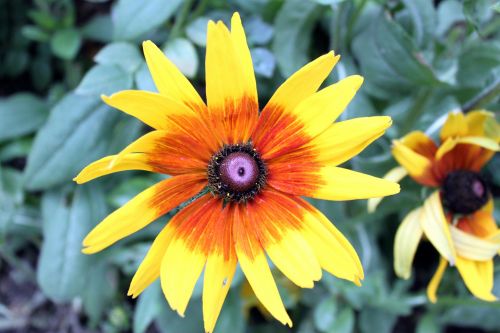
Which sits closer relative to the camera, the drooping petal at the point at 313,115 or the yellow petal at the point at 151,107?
the yellow petal at the point at 151,107

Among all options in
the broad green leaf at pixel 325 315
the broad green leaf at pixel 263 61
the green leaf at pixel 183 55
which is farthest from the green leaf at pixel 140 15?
the broad green leaf at pixel 325 315

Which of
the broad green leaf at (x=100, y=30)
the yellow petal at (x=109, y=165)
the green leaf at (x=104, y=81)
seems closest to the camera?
the yellow petal at (x=109, y=165)

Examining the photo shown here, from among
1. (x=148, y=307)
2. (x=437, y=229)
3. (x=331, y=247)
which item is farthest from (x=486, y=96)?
(x=148, y=307)

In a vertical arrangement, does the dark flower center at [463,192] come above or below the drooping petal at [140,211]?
above

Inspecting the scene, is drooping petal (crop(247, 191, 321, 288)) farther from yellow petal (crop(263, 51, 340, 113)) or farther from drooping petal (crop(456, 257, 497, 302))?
drooping petal (crop(456, 257, 497, 302))

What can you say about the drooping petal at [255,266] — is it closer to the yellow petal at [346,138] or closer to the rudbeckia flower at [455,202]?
the yellow petal at [346,138]

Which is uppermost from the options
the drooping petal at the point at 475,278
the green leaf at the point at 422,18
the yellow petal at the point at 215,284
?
the green leaf at the point at 422,18

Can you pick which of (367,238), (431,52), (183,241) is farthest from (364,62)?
(183,241)

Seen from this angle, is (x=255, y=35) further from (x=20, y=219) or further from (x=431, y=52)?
(x=20, y=219)
